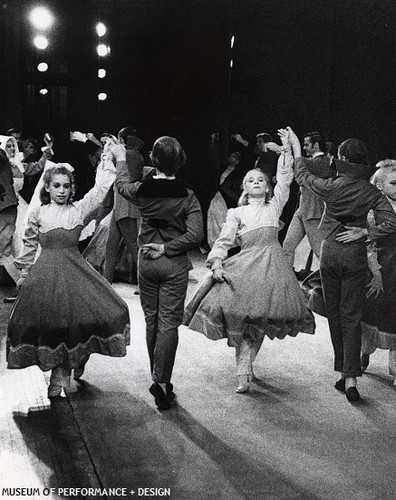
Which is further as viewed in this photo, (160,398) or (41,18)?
(41,18)

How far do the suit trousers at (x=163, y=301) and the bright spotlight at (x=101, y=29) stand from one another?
345 inches

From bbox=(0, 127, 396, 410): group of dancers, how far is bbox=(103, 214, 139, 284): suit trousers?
2.95 metres

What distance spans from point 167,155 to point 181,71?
9.13 m

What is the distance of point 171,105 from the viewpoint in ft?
44.9

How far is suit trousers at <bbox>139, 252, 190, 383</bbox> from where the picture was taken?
15.8 ft

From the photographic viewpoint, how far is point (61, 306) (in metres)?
4.64

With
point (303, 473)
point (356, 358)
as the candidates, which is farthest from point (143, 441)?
point (356, 358)

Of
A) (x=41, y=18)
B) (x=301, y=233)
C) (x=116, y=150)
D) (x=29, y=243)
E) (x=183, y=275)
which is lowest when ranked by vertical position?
(x=301, y=233)

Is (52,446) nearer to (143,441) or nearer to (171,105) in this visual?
(143,441)

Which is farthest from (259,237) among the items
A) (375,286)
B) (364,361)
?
(364,361)

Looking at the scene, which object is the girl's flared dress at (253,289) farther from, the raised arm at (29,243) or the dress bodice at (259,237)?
the raised arm at (29,243)

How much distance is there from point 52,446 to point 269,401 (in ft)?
4.53

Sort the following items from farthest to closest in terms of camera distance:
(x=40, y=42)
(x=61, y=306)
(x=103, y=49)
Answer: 1. (x=103, y=49)
2. (x=40, y=42)
3. (x=61, y=306)

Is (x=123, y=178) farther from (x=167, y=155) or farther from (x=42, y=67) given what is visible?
(x=42, y=67)
